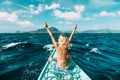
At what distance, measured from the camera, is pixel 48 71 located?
36.1 feet

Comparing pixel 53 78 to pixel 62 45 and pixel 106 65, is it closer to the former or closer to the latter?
pixel 62 45

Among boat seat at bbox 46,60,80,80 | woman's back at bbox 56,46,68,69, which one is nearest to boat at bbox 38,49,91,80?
boat seat at bbox 46,60,80,80

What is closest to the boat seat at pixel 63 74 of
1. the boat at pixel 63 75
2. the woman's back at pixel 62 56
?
the boat at pixel 63 75

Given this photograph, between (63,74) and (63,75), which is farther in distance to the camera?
(63,74)

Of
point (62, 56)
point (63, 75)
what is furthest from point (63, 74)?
point (62, 56)

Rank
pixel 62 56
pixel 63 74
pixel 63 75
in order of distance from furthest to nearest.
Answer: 1. pixel 63 74
2. pixel 63 75
3. pixel 62 56

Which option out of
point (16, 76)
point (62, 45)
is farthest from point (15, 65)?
point (62, 45)

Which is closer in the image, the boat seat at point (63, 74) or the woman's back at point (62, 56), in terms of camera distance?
the woman's back at point (62, 56)

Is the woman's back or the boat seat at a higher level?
the woman's back

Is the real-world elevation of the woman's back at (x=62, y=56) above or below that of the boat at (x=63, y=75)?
above

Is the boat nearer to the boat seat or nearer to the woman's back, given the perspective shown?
the boat seat

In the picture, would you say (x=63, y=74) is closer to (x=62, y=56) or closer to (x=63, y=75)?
(x=63, y=75)

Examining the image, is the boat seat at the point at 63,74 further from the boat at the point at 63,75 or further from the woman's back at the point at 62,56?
the woman's back at the point at 62,56

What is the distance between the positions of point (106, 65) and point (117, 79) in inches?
186
